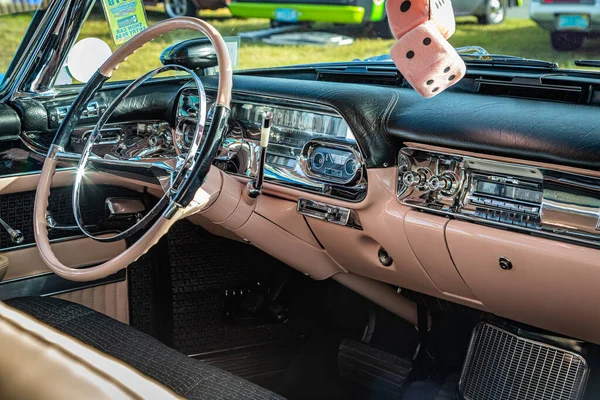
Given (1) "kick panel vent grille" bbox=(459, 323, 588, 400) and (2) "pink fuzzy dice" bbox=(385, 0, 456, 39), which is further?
(1) "kick panel vent grille" bbox=(459, 323, 588, 400)

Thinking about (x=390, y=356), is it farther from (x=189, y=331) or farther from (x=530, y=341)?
(x=189, y=331)

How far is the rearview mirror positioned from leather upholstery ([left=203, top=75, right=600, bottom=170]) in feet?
2.88

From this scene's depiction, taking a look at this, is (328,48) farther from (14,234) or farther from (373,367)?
(14,234)

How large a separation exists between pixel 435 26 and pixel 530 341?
1266 mm

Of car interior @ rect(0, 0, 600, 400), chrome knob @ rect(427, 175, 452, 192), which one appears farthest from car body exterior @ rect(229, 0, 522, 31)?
chrome knob @ rect(427, 175, 452, 192)

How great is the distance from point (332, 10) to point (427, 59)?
3535 mm

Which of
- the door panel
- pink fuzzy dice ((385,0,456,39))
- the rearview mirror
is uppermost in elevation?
pink fuzzy dice ((385,0,456,39))

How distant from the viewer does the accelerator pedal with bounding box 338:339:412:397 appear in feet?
9.16

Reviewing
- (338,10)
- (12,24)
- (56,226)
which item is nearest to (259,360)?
(56,226)

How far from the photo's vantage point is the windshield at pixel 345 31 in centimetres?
233

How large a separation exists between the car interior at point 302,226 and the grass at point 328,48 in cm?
7

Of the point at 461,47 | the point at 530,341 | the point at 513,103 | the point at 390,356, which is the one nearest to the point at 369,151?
the point at 513,103

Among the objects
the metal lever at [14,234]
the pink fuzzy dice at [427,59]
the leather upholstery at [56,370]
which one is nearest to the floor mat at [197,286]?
the metal lever at [14,234]

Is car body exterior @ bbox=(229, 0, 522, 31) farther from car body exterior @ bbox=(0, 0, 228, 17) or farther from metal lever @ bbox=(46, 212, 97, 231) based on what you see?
metal lever @ bbox=(46, 212, 97, 231)
